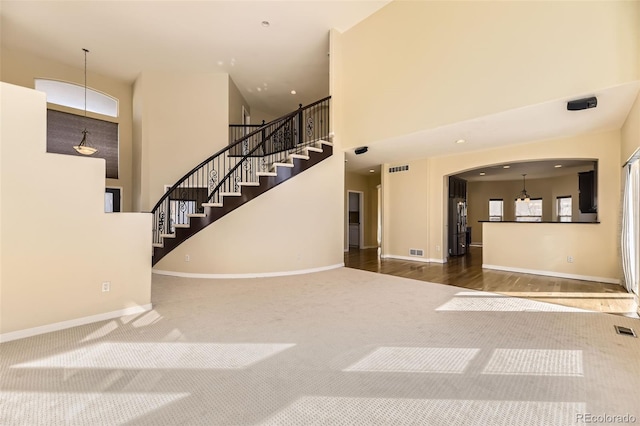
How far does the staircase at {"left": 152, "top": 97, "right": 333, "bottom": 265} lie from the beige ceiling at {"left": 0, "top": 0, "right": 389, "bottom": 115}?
5.17 ft

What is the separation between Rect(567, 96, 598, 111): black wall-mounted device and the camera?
370 centimetres

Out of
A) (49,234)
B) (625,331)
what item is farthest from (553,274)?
(49,234)

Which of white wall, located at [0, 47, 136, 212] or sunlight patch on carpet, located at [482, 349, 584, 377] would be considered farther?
white wall, located at [0, 47, 136, 212]

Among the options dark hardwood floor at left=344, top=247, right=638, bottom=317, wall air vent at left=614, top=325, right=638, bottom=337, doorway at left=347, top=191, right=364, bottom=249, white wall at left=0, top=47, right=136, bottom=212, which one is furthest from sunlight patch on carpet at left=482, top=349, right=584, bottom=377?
white wall at left=0, top=47, right=136, bottom=212

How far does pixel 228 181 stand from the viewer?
7016 mm

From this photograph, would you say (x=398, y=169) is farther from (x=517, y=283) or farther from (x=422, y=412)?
(x=422, y=412)

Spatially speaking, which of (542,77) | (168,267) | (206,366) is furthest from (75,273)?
(542,77)

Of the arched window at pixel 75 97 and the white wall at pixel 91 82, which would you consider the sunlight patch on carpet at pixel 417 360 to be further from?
the arched window at pixel 75 97

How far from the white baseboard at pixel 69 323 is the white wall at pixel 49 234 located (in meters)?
0.01

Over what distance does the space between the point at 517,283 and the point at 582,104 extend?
10.1 feet

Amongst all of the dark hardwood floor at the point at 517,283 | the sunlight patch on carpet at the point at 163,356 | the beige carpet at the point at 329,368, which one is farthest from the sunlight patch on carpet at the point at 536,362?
the dark hardwood floor at the point at 517,283

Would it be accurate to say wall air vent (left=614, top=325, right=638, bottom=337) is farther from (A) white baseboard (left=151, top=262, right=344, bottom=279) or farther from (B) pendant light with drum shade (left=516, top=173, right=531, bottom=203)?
(B) pendant light with drum shade (left=516, top=173, right=531, bottom=203)

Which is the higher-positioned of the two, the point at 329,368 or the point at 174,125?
the point at 174,125

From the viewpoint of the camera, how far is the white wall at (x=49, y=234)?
9.02ft
